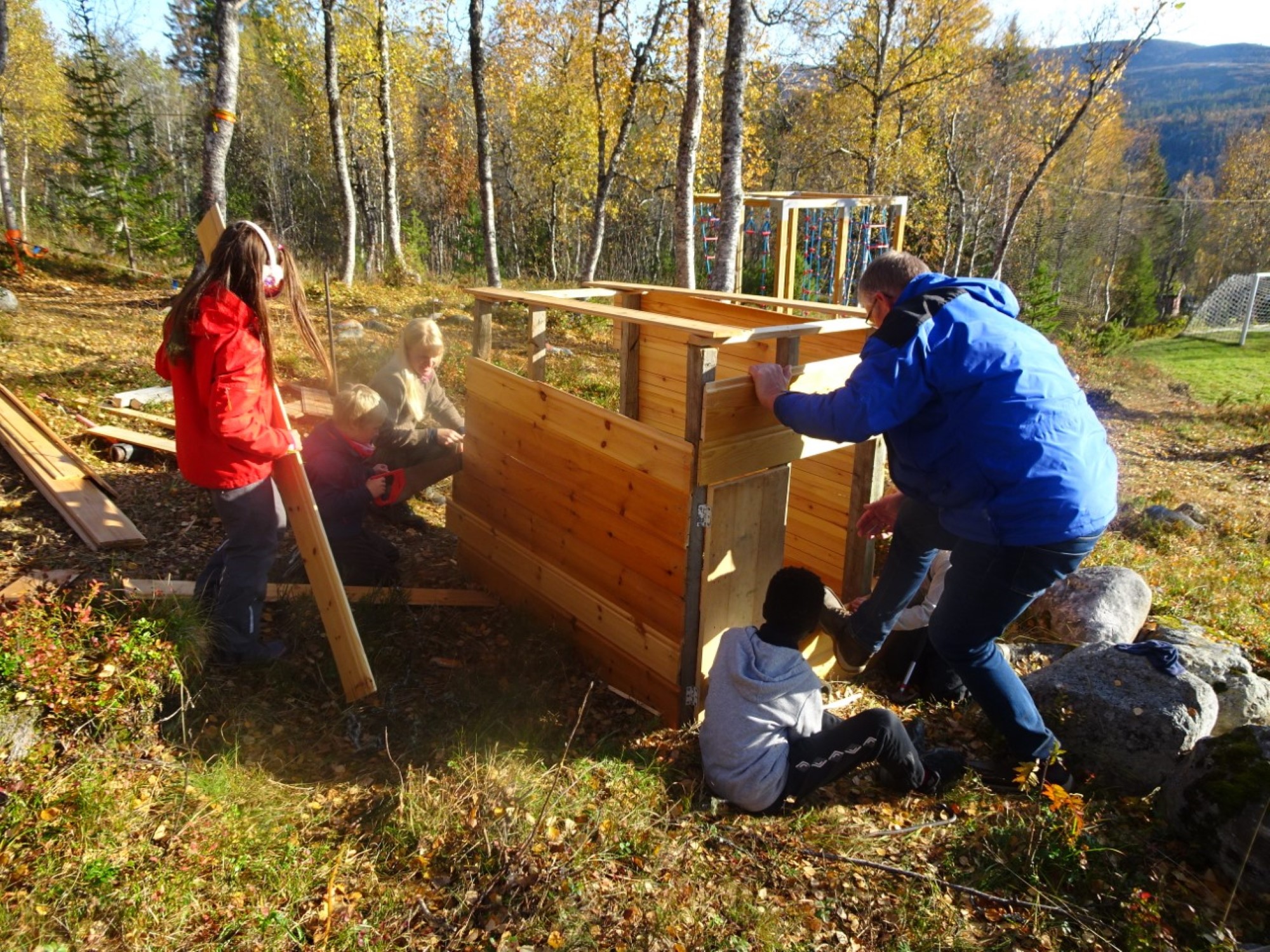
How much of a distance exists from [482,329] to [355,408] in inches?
39.0

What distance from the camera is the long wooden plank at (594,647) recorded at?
3.99 m

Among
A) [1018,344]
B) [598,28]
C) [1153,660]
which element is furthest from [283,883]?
[598,28]

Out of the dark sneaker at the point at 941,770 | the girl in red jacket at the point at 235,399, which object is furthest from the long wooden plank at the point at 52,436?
the dark sneaker at the point at 941,770

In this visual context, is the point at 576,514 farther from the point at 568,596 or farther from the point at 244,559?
the point at 244,559

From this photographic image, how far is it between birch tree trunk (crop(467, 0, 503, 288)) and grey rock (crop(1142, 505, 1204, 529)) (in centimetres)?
1144

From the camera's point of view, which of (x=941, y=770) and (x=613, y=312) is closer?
(x=941, y=770)

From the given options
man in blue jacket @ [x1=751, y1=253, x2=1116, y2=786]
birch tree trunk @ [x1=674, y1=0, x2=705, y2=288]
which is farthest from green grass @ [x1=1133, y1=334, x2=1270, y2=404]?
man in blue jacket @ [x1=751, y1=253, x2=1116, y2=786]

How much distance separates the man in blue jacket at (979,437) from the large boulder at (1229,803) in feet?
2.11

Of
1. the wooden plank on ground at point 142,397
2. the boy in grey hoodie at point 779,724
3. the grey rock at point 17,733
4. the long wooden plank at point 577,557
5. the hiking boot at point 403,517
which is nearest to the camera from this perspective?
the grey rock at point 17,733

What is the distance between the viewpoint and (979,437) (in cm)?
303

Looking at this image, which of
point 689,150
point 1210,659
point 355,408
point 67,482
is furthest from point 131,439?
point 689,150

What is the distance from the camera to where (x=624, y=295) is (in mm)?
5855

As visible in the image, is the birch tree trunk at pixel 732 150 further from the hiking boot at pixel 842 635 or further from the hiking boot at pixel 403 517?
the hiking boot at pixel 842 635

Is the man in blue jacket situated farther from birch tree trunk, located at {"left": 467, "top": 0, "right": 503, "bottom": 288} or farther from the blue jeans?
birch tree trunk, located at {"left": 467, "top": 0, "right": 503, "bottom": 288}
